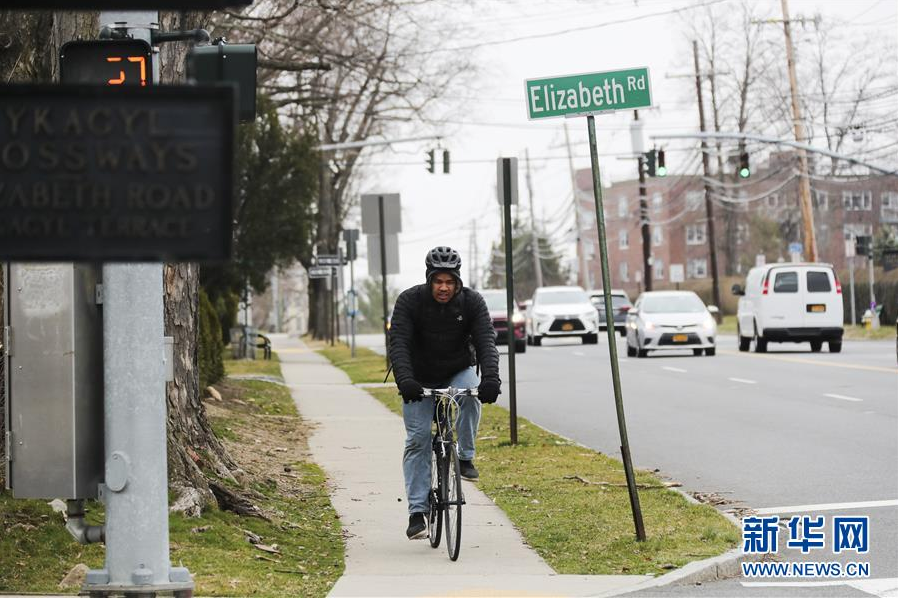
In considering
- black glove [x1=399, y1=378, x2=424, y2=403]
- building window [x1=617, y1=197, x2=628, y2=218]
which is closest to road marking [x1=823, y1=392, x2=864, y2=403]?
black glove [x1=399, y1=378, x2=424, y2=403]

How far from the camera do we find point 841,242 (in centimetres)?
9281

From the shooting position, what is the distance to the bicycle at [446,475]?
874 cm

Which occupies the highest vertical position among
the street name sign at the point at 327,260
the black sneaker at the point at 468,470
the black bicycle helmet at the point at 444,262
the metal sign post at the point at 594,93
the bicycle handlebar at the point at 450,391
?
the street name sign at the point at 327,260

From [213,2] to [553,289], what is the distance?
40.4 metres

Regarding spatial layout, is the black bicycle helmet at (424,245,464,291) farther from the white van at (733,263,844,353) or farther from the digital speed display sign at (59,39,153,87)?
the white van at (733,263,844,353)

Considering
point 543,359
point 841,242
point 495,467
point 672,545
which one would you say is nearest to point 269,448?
point 495,467

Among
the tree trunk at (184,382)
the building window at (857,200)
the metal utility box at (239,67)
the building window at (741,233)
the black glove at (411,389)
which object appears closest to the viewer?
the metal utility box at (239,67)

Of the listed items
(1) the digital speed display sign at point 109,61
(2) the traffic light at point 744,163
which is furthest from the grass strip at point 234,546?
(2) the traffic light at point 744,163

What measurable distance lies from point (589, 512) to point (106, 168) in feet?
24.1

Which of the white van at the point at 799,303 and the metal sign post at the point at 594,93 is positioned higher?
the metal sign post at the point at 594,93

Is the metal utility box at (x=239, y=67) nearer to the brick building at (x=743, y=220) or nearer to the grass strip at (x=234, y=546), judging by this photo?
the grass strip at (x=234, y=546)

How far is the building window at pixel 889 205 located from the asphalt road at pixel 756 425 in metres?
62.5

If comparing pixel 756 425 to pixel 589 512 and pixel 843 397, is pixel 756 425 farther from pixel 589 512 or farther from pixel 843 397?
pixel 589 512

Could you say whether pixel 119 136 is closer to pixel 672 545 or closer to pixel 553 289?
pixel 672 545
